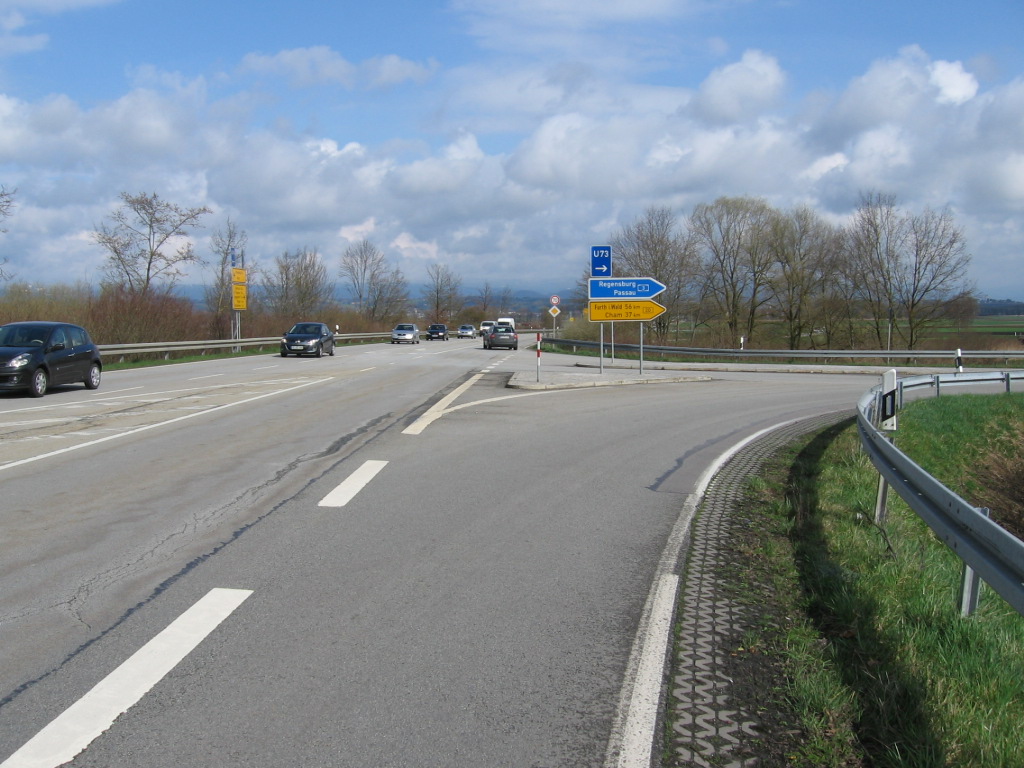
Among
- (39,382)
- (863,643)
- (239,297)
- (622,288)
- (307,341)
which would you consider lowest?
(863,643)

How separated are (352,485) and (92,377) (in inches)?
550

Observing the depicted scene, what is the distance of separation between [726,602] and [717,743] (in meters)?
1.90

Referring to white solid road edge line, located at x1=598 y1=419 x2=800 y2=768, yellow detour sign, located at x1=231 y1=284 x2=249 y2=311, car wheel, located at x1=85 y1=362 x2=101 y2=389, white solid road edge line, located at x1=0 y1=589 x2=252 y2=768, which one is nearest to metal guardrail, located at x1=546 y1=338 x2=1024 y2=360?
A: yellow detour sign, located at x1=231 y1=284 x2=249 y2=311

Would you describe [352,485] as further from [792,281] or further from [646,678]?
[792,281]

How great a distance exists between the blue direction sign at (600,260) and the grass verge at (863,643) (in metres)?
18.3

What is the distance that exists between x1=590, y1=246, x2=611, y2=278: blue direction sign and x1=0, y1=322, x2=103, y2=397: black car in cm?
1496

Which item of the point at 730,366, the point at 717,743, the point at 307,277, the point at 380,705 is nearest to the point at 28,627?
the point at 380,705

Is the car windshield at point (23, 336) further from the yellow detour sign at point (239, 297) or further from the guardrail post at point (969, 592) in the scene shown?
the yellow detour sign at point (239, 297)

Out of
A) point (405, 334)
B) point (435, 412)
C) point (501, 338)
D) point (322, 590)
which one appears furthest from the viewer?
point (405, 334)

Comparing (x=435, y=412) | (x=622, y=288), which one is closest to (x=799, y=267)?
(x=622, y=288)

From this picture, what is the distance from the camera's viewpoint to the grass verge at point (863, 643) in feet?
11.5

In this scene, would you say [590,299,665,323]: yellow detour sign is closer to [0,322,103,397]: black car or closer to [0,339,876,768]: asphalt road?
[0,339,876,768]: asphalt road

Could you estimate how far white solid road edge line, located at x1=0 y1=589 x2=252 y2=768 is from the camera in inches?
128

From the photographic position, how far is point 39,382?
1781 centimetres
